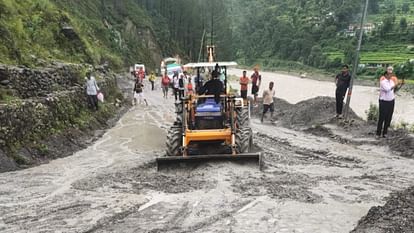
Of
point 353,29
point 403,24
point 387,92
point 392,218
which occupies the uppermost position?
point 403,24

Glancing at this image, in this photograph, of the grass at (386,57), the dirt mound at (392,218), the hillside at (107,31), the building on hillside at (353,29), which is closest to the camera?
the dirt mound at (392,218)

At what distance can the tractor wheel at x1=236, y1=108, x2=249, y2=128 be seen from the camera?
12.1 m

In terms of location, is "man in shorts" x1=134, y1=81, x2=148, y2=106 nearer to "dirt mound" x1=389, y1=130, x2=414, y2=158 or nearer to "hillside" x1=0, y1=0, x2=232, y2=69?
"hillside" x1=0, y1=0, x2=232, y2=69

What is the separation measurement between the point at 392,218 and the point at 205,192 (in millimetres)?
3224

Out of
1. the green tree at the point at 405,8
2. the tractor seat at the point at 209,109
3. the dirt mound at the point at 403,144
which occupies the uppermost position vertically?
the green tree at the point at 405,8

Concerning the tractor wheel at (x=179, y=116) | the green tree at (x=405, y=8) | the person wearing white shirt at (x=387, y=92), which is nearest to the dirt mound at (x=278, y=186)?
the tractor wheel at (x=179, y=116)

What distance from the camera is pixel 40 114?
13688mm

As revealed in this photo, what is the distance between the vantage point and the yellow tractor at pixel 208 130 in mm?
11016

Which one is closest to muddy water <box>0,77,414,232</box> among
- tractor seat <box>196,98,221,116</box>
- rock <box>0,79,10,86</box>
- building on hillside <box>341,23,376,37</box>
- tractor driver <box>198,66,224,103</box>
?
tractor seat <box>196,98,221,116</box>

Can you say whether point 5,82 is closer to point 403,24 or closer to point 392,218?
point 392,218

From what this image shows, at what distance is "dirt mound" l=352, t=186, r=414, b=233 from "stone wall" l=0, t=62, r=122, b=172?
7.62m

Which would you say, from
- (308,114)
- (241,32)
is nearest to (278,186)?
(308,114)

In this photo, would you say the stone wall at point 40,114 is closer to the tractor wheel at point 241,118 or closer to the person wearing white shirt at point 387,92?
the tractor wheel at point 241,118

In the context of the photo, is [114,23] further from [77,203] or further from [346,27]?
[77,203]
